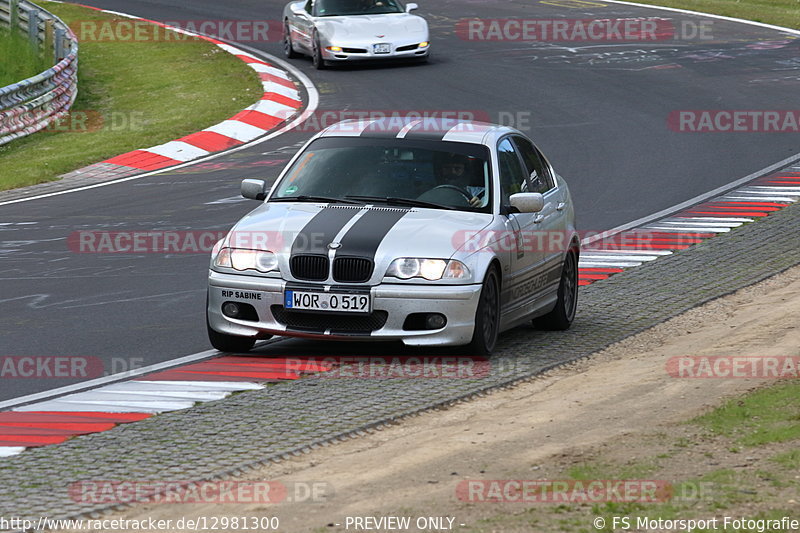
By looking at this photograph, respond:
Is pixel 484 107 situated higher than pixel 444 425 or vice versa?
pixel 444 425

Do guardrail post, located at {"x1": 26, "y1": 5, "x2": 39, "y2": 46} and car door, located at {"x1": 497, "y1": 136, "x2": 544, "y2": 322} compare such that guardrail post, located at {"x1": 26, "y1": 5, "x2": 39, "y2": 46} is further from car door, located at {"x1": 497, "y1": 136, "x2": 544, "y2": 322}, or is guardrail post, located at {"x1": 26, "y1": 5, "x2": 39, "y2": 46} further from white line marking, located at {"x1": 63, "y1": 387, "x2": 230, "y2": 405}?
white line marking, located at {"x1": 63, "y1": 387, "x2": 230, "y2": 405}

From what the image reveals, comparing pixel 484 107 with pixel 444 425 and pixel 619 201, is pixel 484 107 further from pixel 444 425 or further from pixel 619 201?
pixel 444 425

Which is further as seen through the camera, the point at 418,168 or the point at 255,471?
the point at 418,168

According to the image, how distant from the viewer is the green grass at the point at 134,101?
21.4 m

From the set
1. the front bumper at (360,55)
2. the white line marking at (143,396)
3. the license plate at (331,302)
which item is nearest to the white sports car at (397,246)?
the license plate at (331,302)

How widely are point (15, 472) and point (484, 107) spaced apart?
1711 centimetres

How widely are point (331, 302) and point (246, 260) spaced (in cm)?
72

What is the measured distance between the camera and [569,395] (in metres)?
9.06

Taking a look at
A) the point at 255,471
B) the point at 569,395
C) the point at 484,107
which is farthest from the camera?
the point at 484,107

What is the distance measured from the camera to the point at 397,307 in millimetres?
9852

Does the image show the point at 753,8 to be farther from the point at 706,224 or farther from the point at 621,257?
the point at 621,257

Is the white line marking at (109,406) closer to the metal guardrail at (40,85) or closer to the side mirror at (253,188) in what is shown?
the side mirror at (253,188)

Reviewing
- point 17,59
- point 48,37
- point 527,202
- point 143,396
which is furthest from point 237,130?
point 143,396

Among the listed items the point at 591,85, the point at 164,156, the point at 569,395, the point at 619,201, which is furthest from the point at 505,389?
the point at 591,85
